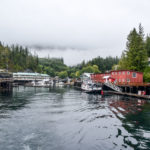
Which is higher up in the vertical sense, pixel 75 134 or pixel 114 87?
pixel 114 87

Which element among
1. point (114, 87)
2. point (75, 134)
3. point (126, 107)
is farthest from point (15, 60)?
point (75, 134)

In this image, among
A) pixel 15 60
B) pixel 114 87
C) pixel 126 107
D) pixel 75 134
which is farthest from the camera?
pixel 15 60

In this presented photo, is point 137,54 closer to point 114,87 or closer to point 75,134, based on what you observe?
point 114,87

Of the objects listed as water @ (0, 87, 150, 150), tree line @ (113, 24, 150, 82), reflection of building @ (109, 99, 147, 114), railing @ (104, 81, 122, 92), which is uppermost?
tree line @ (113, 24, 150, 82)

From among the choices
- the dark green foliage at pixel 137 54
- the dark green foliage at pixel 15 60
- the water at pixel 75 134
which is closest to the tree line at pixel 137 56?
the dark green foliage at pixel 137 54

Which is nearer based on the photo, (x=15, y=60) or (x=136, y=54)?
(x=136, y=54)

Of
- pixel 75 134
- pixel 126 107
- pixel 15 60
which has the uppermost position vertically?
pixel 15 60

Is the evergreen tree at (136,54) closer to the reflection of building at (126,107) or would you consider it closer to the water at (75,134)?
the reflection of building at (126,107)

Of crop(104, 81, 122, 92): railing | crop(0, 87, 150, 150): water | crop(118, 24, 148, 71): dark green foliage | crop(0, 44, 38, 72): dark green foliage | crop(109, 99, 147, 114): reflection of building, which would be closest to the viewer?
crop(0, 87, 150, 150): water

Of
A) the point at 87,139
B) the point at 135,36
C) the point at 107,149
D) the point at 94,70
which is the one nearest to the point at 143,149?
the point at 107,149

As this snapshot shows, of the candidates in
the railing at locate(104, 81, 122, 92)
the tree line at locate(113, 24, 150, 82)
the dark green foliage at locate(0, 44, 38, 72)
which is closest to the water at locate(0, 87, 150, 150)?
the railing at locate(104, 81, 122, 92)

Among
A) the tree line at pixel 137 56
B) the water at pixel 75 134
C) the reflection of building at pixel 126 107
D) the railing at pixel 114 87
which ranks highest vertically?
the tree line at pixel 137 56

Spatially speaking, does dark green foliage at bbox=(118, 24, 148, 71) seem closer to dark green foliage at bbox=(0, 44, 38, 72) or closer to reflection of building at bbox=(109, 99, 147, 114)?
reflection of building at bbox=(109, 99, 147, 114)

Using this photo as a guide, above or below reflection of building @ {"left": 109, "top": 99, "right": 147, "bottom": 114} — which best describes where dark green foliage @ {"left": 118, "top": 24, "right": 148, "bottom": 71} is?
above
